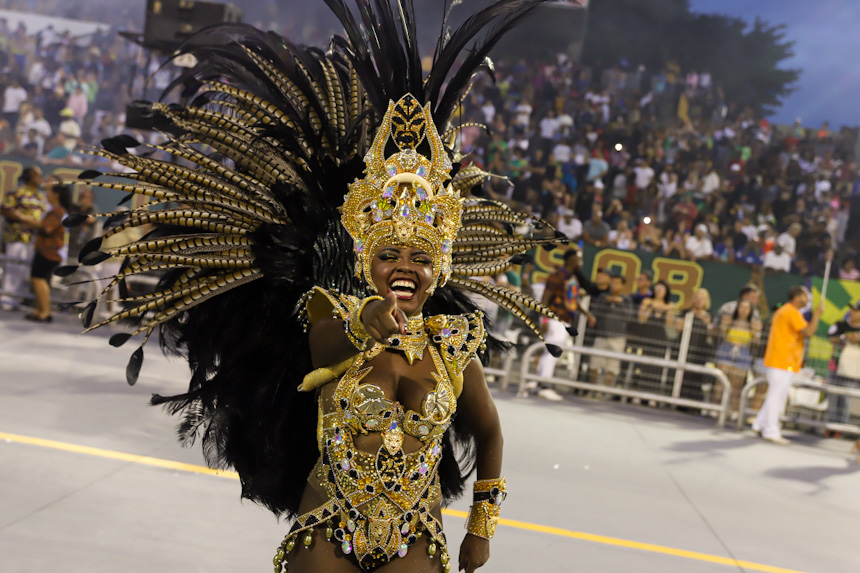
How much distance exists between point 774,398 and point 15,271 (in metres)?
8.87

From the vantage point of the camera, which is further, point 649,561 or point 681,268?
point 681,268

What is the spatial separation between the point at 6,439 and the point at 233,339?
3.35m

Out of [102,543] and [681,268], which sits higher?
[681,268]

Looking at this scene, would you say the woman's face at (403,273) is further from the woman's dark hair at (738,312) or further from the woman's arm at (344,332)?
the woman's dark hair at (738,312)

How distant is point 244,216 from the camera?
2.79 meters

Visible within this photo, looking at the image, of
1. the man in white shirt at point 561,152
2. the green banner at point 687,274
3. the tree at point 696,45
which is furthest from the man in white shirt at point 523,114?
the green banner at point 687,274

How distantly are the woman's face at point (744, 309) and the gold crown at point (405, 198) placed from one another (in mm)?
8048

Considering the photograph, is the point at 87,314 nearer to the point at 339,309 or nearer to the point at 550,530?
the point at 339,309

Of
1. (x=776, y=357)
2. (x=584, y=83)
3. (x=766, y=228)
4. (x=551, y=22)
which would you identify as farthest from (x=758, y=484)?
(x=551, y=22)

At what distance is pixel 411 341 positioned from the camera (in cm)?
240

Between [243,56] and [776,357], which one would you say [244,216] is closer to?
[243,56]

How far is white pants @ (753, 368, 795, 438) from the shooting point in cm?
905

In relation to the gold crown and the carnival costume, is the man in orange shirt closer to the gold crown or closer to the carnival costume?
the carnival costume

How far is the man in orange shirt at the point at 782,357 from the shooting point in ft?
29.6
